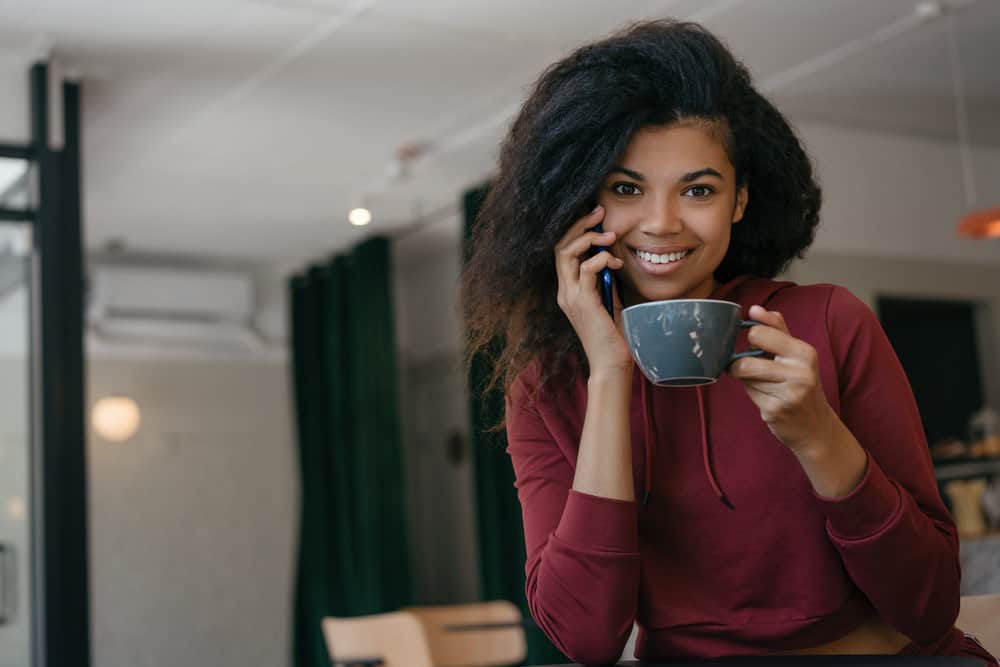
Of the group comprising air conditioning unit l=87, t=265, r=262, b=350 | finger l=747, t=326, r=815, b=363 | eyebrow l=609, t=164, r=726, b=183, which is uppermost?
air conditioning unit l=87, t=265, r=262, b=350

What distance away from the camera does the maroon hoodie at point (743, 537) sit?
1.09 meters

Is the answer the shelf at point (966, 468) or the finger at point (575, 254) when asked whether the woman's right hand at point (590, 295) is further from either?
the shelf at point (966, 468)

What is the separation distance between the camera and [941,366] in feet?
21.3

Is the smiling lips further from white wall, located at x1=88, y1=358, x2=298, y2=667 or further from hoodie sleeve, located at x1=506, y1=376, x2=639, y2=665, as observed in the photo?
white wall, located at x1=88, y1=358, x2=298, y2=667

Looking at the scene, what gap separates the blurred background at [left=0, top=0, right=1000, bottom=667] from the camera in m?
4.20

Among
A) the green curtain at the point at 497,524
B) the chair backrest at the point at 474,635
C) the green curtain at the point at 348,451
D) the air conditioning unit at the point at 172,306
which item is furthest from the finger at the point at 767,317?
the air conditioning unit at the point at 172,306

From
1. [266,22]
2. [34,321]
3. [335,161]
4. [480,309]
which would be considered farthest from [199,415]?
[480,309]

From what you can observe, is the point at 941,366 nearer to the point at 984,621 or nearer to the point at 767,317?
the point at 984,621

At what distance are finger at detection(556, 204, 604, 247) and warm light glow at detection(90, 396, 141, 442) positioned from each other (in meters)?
6.57

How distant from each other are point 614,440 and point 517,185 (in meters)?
0.29

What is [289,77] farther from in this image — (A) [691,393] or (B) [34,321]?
(A) [691,393]

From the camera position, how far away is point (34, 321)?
4.22 meters

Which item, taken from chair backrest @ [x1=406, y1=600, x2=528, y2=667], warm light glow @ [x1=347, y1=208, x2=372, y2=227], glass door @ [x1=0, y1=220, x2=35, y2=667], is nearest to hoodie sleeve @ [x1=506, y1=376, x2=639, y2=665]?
chair backrest @ [x1=406, y1=600, x2=528, y2=667]

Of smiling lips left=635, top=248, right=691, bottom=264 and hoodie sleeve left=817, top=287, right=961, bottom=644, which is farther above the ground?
smiling lips left=635, top=248, right=691, bottom=264
